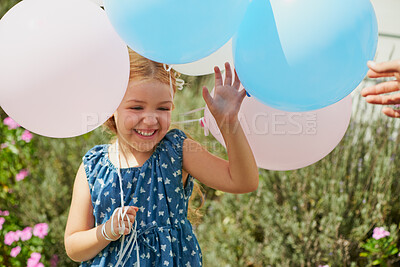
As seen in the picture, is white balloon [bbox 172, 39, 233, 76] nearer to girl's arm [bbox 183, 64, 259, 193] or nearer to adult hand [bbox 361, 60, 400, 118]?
girl's arm [bbox 183, 64, 259, 193]

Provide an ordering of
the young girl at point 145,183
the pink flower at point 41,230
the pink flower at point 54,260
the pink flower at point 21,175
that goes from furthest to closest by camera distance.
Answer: the pink flower at point 21,175, the pink flower at point 54,260, the pink flower at point 41,230, the young girl at point 145,183

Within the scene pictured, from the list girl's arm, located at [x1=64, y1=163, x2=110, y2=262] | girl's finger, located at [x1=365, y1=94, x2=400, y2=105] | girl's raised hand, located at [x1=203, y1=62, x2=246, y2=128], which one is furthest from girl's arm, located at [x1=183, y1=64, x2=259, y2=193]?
girl's finger, located at [x1=365, y1=94, x2=400, y2=105]

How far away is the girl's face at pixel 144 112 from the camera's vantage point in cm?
158

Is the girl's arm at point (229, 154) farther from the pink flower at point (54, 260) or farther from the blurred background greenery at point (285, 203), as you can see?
the pink flower at point (54, 260)

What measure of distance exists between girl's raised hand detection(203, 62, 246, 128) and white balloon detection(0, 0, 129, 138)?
0.29m

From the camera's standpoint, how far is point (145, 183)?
1.67m

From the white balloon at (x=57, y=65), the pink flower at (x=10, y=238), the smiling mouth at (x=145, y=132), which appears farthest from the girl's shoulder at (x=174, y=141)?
the pink flower at (x=10, y=238)

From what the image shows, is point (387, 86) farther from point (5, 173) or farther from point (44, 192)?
point (5, 173)

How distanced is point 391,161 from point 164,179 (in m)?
1.75

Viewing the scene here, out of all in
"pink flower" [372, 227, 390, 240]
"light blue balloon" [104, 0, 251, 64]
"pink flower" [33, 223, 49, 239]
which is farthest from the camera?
"pink flower" [33, 223, 49, 239]

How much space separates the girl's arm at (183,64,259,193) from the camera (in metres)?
1.42

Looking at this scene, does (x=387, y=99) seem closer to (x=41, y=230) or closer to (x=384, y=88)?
(x=384, y=88)

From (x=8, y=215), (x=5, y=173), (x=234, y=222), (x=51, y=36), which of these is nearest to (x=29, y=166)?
(x=5, y=173)

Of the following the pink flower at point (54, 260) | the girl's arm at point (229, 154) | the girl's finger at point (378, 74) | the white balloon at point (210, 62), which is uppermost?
the white balloon at point (210, 62)
